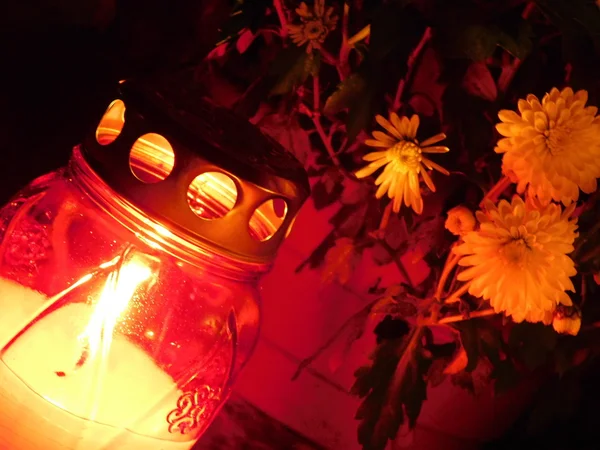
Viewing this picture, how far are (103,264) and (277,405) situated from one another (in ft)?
1.05

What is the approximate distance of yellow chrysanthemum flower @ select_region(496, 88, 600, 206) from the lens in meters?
0.45

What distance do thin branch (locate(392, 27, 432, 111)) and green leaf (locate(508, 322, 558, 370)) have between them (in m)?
0.24

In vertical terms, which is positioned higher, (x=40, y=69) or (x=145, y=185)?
(x=145, y=185)

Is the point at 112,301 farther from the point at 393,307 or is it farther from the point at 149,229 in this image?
the point at 393,307

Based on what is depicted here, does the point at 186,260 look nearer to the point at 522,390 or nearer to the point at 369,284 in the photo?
the point at 369,284

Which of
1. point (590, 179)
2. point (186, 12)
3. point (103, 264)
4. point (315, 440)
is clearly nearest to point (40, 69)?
point (186, 12)

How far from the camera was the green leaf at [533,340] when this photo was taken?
55 centimetres

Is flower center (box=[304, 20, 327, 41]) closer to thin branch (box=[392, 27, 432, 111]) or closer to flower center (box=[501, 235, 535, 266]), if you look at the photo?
thin branch (box=[392, 27, 432, 111])

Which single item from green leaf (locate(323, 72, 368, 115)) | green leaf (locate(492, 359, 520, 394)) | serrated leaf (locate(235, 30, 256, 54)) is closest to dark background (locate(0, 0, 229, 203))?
serrated leaf (locate(235, 30, 256, 54))

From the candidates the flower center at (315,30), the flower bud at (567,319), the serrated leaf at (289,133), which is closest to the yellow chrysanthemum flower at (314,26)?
the flower center at (315,30)

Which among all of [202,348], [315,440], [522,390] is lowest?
[315,440]

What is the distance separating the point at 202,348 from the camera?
525 millimetres

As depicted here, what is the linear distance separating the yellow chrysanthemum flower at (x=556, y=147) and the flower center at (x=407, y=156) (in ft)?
0.20

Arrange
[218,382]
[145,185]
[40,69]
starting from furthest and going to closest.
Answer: [40,69], [218,382], [145,185]
